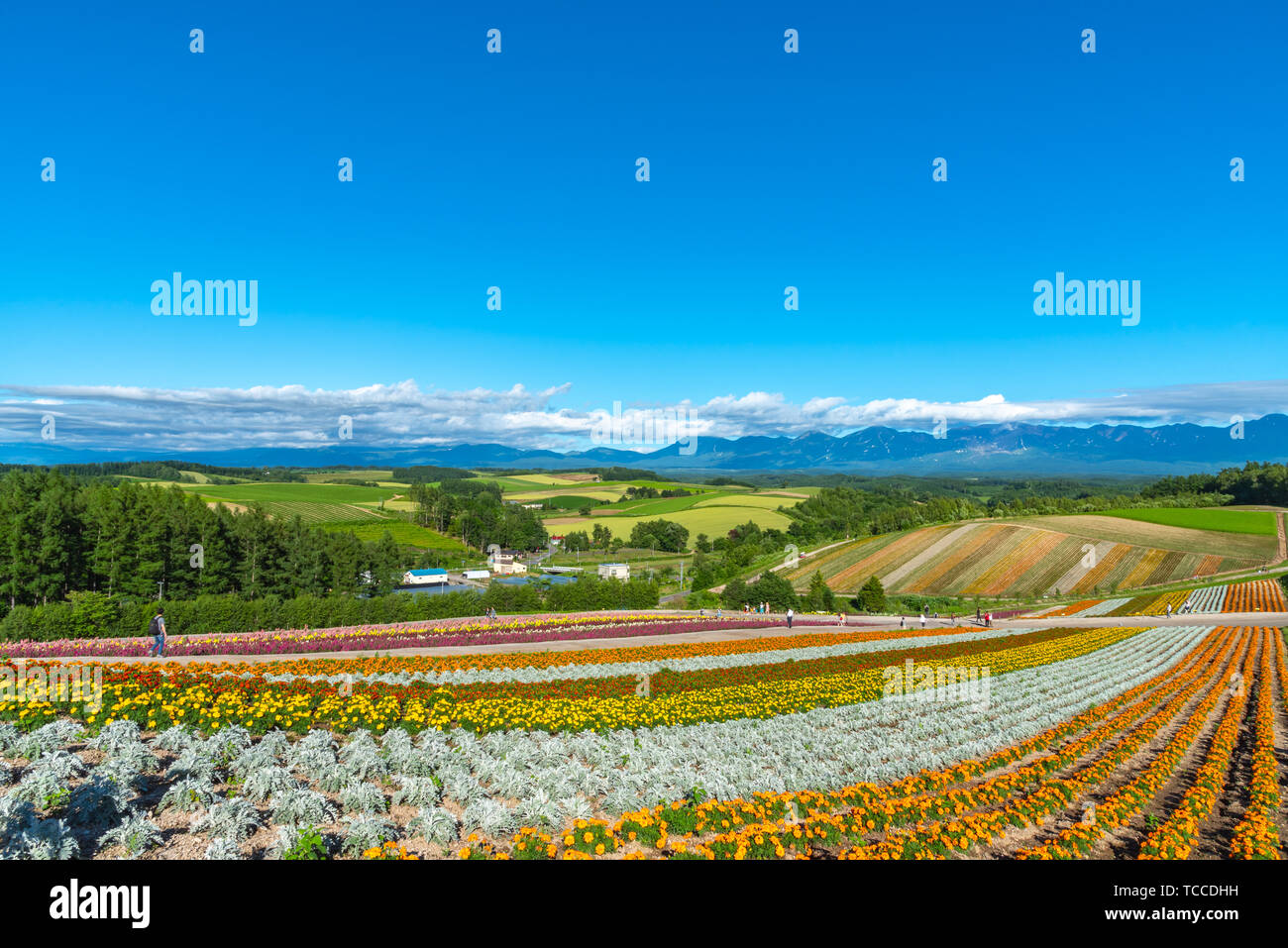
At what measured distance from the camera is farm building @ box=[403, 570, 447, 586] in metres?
79.1

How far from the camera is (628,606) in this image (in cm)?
4231

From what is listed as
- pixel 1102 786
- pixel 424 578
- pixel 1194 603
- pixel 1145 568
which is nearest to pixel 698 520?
pixel 424 578

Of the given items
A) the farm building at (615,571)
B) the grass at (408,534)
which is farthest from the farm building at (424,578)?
the farm building at (615,571)

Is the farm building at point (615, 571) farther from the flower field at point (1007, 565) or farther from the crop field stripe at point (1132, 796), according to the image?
the crop field stripe at point (1132, 796)

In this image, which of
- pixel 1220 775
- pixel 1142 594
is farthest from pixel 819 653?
pixel 1142 594

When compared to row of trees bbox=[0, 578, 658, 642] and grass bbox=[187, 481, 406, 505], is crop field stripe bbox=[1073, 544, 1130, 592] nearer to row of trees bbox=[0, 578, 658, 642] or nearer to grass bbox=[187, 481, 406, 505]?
row of trees bbox=[0, 578, 658, 642]

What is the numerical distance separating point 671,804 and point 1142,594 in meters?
56.6

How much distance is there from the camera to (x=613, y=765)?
10977 mm

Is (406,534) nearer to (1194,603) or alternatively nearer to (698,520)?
(698,520)

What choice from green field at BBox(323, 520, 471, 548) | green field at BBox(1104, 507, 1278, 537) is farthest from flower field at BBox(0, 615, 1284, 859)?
green field at BBox(323, 520, 471, 548)

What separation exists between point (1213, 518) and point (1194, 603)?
4379cm

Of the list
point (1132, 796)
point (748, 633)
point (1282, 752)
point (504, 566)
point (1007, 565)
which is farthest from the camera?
point (504, 566)
